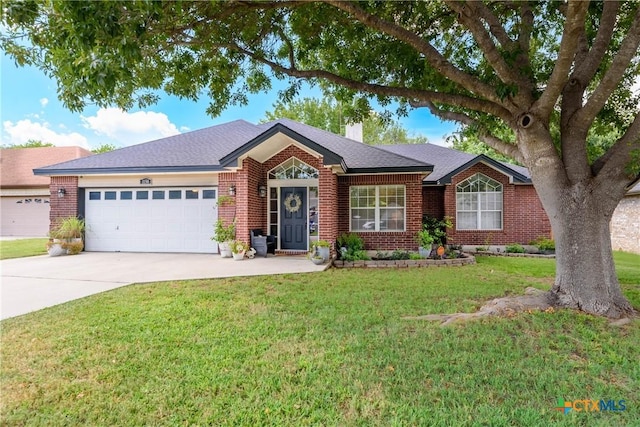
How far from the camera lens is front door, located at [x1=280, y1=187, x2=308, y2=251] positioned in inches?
440

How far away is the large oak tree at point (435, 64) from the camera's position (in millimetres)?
3652

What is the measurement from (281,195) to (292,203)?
0.50 metres

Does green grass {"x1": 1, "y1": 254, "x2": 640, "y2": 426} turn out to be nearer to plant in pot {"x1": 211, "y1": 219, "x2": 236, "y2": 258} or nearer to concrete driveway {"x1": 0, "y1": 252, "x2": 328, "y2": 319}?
concrete driveway {"x1": 0, "y1": 252, "x2": 328, "y2": 319}

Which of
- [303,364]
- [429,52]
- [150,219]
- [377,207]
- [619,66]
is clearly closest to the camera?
[303,364]

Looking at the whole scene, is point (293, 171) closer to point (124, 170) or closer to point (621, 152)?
point (124, 170)

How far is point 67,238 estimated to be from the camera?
37.0 feet

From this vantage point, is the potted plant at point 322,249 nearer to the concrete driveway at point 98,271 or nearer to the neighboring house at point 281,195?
the concrete driveway at point 98,271

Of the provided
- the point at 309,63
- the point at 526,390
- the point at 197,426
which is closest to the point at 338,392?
the point at 197,426

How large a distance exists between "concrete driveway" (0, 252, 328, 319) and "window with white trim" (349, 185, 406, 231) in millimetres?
2804

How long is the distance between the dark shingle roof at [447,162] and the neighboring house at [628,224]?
506 cm

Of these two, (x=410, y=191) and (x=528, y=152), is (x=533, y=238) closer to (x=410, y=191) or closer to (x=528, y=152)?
(x=410, y=191)

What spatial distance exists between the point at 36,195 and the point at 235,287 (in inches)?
868

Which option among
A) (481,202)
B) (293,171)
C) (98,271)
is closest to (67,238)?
(98,271)

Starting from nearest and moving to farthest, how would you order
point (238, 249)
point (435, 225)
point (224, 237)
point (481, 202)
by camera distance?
point (238, 249) < point (224, 237) < point (435, 225) < point (481, 202)
